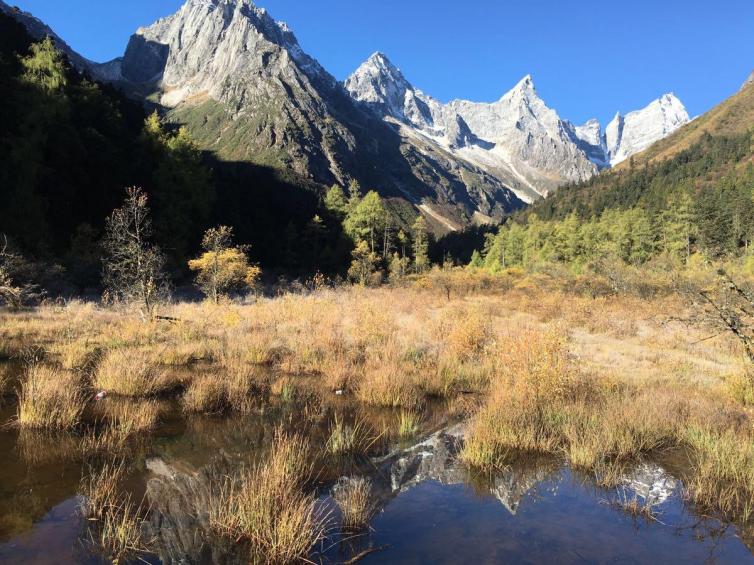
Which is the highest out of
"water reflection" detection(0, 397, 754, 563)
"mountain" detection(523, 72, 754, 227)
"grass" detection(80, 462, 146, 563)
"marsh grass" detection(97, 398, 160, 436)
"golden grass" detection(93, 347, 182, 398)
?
"mountain" detection(523, 72, 754, 227)

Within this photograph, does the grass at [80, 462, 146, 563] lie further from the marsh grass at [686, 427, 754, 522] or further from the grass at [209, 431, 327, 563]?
the marsh grass at [686, 427, 754, 522]

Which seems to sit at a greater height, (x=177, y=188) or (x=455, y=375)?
Result: (x=177, y=188)

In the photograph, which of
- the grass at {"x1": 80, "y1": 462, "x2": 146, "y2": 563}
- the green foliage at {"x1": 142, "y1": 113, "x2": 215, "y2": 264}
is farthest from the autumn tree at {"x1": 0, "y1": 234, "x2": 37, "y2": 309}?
the green foliage at {"x1": 142, "y1": 113, "x2": 215, "y2": 264}

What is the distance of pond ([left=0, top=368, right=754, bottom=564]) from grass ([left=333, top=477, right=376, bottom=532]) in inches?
3.8

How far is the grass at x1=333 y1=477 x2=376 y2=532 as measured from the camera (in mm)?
4574

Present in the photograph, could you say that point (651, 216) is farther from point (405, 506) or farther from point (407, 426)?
point (405, 506)

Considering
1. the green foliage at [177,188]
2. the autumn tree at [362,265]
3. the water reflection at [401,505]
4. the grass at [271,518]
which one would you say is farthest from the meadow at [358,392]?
the autumn tree at [362,265]

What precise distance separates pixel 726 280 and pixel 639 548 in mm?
4617

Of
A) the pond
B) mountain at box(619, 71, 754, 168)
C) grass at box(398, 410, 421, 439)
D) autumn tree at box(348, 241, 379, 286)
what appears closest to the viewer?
the pond

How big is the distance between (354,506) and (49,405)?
4.97 metres

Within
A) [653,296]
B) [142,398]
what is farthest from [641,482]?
[653,296]

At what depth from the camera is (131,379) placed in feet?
27.1

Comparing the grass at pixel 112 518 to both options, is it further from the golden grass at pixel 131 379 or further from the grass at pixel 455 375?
the golden grass at pixel 131 379

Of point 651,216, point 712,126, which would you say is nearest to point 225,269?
point 651,216
